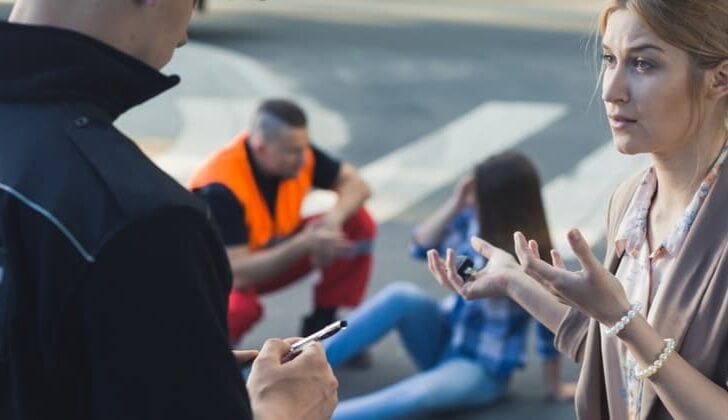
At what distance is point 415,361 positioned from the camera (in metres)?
6.44

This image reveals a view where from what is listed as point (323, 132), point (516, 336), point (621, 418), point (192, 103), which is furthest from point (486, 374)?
point (192, 103)

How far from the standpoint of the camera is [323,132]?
1139 cm

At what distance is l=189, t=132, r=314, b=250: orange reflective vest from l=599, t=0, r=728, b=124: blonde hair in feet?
12.4

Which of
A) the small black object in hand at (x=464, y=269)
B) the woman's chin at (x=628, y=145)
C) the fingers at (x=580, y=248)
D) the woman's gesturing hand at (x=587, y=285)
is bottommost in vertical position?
the small black object in hand at (x=464, y=269)

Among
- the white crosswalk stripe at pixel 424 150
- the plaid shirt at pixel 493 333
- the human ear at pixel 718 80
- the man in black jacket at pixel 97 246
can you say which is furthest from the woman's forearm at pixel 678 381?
the white crosswalk stripe at pixel 424 150

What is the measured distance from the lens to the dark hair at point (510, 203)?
593 centimetres

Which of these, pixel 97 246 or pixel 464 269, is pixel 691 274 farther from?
→ pixel 97 246

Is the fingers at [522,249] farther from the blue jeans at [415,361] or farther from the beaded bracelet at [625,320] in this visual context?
the blue jeans at [415,361]

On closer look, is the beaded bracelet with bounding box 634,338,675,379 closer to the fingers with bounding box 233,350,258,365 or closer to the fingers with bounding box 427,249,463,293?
the fingers with bounding box 427,249,463,293

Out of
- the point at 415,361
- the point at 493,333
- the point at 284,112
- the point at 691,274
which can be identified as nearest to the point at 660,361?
the point at 691,274

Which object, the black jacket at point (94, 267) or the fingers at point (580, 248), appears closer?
the black jacket at point (94, 267)

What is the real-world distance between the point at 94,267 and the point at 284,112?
4906 mm

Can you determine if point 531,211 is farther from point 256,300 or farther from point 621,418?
point 621,418

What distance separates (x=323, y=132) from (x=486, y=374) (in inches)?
215
